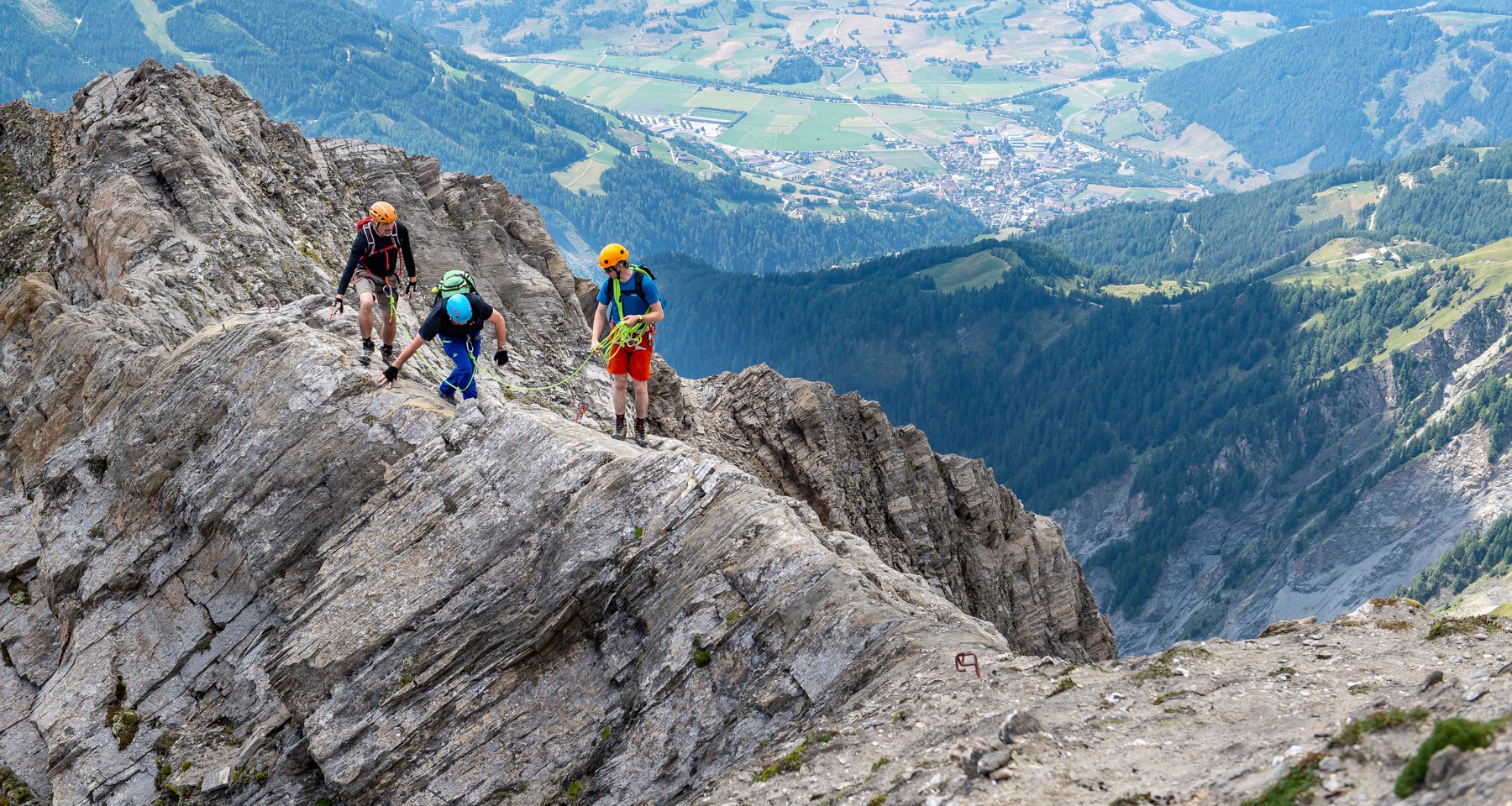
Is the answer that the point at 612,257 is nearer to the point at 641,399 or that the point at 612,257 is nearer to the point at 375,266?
the point at 641,399

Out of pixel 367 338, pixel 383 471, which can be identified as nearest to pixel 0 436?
pixel 367 338

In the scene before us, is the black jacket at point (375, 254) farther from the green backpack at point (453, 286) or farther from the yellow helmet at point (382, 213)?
the green backpack at point (453, 286)

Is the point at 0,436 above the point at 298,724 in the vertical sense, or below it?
above

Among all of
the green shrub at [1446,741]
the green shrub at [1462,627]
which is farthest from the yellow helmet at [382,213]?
the green shrub at [1462,627]

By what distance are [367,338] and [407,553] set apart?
787 centimetres

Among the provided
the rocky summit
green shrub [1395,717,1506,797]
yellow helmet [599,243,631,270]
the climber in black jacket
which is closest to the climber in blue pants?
the rocky summit

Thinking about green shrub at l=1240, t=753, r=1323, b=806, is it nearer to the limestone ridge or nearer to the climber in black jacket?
the limestone ridge

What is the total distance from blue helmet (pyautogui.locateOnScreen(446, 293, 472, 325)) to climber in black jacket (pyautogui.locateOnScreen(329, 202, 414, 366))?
253 cm

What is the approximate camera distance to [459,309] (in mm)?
29391

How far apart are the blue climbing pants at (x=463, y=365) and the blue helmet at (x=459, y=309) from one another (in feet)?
3.22

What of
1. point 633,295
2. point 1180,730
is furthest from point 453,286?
point 1180,730

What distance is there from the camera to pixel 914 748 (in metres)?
20.7

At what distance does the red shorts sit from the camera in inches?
1169

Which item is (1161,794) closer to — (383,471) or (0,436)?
(383,471)
